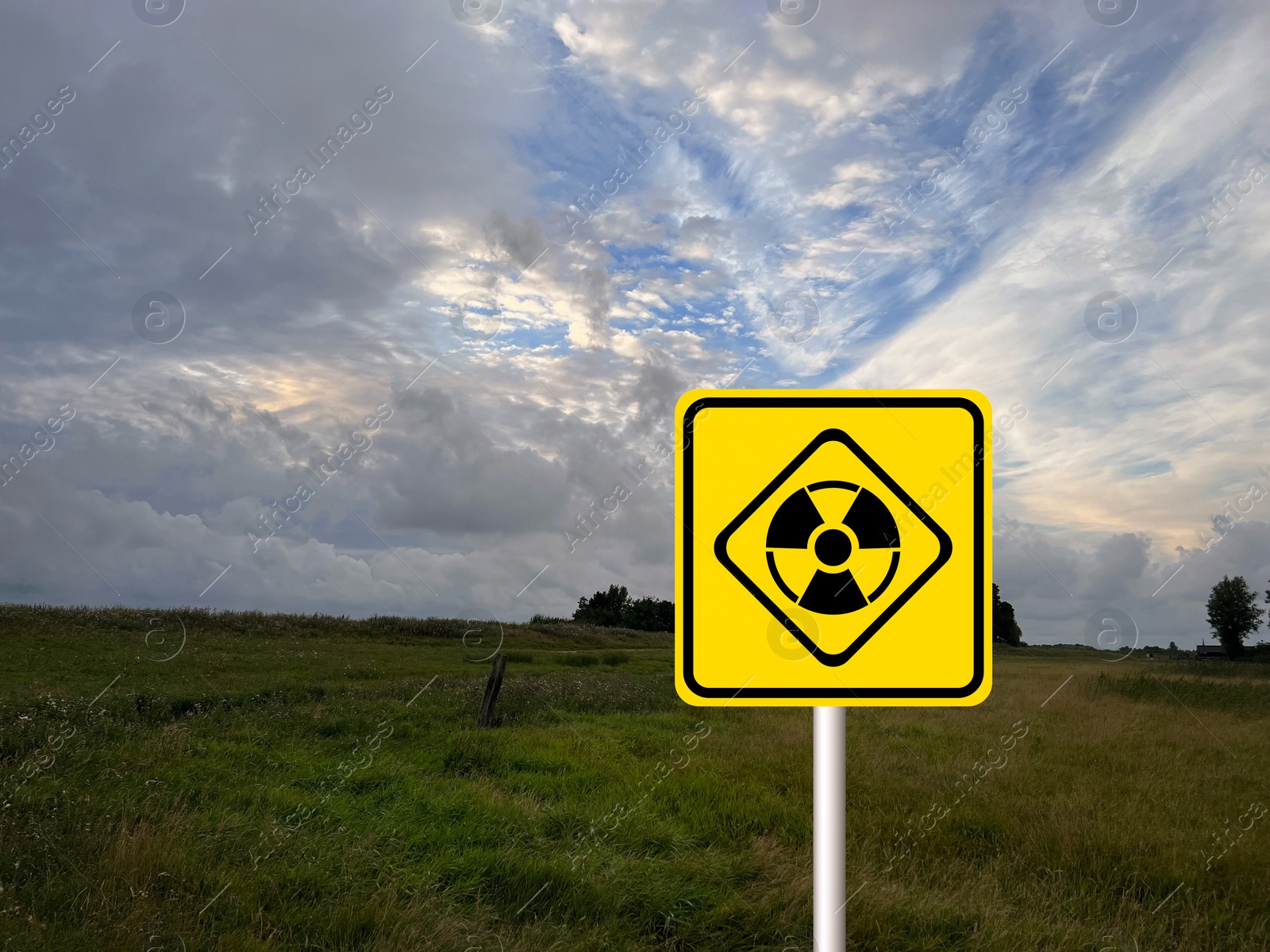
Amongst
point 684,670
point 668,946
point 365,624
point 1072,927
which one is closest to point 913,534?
point 684,670

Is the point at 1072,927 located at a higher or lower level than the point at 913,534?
lower

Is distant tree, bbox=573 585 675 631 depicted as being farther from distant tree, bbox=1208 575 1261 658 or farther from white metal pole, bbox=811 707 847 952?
white metal pole, bbox=811 707 847 952

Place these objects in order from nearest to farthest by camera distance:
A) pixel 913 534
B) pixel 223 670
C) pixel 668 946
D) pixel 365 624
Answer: pixel 913 534, pixel 668 946, pixel 223 670, pixel 365 624

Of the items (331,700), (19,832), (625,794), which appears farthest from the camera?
(331,700)

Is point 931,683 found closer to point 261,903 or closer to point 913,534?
point 913,534

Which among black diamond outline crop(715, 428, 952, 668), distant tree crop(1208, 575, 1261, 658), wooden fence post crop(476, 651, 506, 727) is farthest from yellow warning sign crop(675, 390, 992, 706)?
distant tree crop(1208, 575, 1261, 658)

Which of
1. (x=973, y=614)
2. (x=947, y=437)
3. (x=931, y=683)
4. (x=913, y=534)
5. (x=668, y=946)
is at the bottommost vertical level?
(x=668, y=946)

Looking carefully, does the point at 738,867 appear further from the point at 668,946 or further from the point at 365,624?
the point at 365,624

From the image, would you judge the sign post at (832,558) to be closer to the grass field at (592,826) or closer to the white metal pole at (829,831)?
the white metal pole at (829,831)

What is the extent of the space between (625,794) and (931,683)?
8.17 metres

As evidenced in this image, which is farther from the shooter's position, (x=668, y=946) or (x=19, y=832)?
(x=19, y=832)

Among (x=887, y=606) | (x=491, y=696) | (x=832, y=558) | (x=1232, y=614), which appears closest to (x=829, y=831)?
(x=887, y=606)

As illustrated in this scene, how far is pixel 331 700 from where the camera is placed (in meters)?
16.4

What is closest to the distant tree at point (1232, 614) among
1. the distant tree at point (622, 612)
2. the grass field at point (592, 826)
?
the grass field at point (592, 826)
